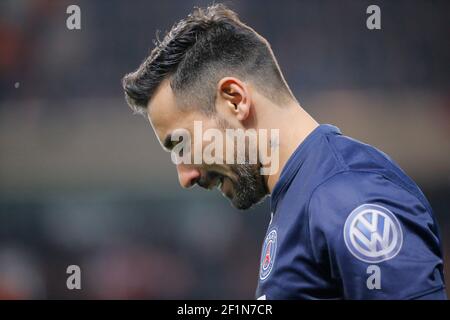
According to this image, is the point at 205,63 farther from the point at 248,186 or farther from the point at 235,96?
the point at 248,186

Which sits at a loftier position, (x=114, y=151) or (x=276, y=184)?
(x=114, y=151)

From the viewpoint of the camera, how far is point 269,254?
1.39m

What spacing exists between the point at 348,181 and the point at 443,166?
423cm

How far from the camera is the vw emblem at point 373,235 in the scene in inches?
45.6

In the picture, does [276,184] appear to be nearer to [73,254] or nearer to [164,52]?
[164,52]

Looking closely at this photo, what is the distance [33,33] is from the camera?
5.60 metres

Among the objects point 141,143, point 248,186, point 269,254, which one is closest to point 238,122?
point 248,186

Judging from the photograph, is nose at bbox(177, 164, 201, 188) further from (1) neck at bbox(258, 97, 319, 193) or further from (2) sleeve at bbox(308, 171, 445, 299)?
(2) sleeve at bbox(308, 171, 445, 299)

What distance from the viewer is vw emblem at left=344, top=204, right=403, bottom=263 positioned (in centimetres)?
116

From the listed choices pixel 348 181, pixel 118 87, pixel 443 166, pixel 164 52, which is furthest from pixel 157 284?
pixel 348 181

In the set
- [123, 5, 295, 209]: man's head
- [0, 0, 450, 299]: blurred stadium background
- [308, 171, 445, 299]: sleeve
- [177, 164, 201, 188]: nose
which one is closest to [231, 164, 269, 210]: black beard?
[123, 5, 295, 209]: man's head

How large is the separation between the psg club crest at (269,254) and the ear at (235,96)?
0.29 m

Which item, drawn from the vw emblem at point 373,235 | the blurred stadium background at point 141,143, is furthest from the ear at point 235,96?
the blurred stadium background at point 141,143

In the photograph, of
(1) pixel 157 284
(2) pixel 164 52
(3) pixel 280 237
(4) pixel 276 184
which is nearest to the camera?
(3) pixel 280 237
